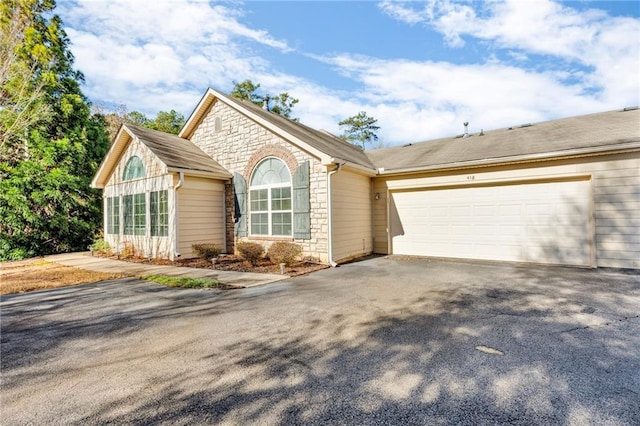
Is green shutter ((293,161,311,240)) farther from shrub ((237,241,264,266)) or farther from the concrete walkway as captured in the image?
the concrete walkway

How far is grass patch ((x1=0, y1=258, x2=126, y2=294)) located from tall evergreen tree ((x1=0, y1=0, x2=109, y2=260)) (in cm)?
356

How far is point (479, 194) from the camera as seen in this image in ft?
31.8

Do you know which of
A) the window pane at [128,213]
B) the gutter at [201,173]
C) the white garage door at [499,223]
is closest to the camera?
the white garage door at [499,223]

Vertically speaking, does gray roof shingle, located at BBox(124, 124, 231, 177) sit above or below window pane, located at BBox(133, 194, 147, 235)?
above

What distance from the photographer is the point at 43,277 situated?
8.13m

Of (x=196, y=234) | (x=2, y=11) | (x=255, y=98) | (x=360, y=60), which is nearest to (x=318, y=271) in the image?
(x=196, y=234)

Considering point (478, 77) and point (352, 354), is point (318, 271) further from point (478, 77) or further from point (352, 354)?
point (478, 77)

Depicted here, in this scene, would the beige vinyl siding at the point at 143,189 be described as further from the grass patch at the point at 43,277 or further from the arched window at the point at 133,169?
the grass patch at the point at 43,277

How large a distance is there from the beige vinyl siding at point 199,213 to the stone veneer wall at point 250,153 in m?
0.36

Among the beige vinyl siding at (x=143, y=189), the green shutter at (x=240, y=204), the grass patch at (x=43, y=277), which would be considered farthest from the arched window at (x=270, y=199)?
the grass patch at (x=43, y=277)

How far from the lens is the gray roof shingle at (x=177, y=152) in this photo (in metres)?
10.1

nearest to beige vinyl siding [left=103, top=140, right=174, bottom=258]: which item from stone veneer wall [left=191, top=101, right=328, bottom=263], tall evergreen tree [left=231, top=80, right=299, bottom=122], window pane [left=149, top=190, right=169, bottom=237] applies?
window pane [left=149, top=190, right=169, bottom=237]

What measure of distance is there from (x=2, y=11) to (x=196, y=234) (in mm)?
11934

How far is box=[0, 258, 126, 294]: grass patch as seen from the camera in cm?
703
